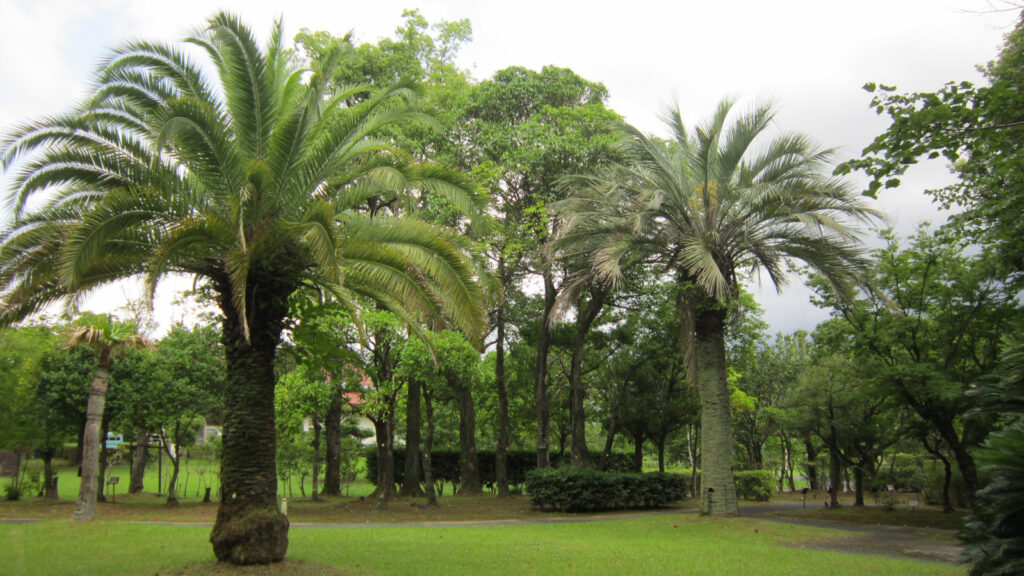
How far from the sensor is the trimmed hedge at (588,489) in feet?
61.6

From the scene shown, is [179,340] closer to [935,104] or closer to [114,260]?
[114,260]

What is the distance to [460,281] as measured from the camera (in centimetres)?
Answer: 948

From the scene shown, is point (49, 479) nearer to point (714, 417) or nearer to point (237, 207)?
point (237, 207)

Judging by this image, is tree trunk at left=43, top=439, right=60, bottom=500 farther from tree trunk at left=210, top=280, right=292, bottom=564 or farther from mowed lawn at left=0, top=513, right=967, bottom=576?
tree trunk at left=210, top=280, right=292, bottom=564

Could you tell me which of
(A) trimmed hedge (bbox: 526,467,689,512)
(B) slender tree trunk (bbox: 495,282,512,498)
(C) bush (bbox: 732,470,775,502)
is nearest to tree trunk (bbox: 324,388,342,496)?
(B) slender tree trunk (bbox: 495,282,512,498)

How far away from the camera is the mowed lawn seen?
8992 millimetres

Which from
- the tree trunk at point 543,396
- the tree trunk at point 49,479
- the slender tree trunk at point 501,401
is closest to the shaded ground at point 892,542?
the tree trunk at point 543,396

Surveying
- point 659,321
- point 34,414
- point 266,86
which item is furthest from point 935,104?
point 34,414

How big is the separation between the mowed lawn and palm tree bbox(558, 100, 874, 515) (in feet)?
11.6

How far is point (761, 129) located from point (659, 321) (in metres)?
10.3

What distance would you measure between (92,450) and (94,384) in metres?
1.65

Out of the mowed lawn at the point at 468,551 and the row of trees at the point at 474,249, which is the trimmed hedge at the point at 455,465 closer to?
the row of trees at the point at 474,249

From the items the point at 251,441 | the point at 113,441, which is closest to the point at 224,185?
the point at 251,441

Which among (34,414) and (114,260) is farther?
(34,414)
